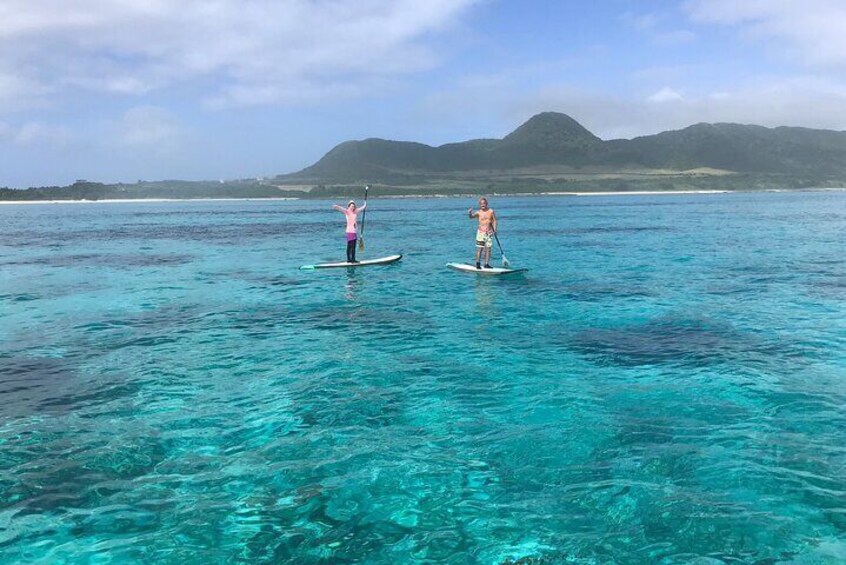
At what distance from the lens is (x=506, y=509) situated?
358 inches

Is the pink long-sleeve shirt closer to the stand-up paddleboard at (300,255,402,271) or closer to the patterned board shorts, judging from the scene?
the stand-up paddleboard at (300,255,402,271)

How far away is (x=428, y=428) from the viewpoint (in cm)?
1215

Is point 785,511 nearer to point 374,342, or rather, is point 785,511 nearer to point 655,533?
point 655,533

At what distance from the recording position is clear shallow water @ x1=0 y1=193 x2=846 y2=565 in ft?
27.6

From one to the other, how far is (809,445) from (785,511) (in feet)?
8.86

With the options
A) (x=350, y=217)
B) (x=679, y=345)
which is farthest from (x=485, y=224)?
(x=679, y=345)

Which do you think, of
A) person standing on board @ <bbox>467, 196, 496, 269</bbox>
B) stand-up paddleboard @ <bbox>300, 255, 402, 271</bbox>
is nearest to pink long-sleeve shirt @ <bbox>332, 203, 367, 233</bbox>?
stand-up paddleboard @ <bbox>300, 255, 402, 271</bbox>

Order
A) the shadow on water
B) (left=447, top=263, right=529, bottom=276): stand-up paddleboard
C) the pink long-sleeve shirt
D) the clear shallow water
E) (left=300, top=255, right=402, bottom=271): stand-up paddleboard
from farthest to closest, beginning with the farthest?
1. (left=300, top=255, right=402, bottom=271): stand-up paddleboard
2. the pink long-sleeve shirt
3. (left=447, top=263, right=529, bottom=276): stand-up paddleboard
4. the shadow on water
5. the clear shallow water

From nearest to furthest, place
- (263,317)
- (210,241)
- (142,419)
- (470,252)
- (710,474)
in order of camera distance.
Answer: (710,474), (142,419), (263,317), (470,252), (210,241)

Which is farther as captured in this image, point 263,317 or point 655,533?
point 263,317

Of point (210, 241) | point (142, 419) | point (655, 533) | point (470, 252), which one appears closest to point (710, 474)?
point (655, 533)

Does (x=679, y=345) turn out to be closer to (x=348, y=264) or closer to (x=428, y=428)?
(x=428, y=428)

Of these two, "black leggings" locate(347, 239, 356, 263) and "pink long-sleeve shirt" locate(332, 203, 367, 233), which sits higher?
"pink long-sleeve shirt" locate(332, 203, 367, 233)

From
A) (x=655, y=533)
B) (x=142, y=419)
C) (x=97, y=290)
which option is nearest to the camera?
(x=655, y=533)
